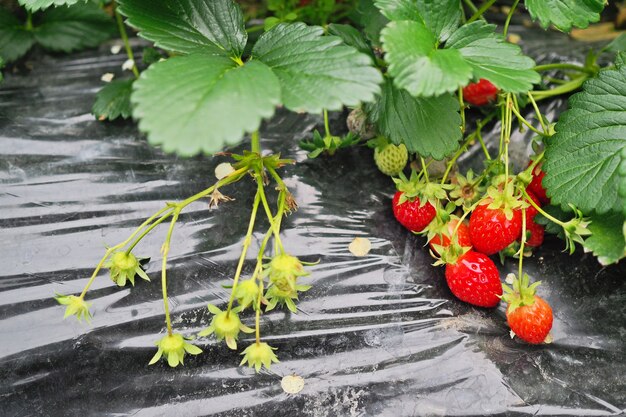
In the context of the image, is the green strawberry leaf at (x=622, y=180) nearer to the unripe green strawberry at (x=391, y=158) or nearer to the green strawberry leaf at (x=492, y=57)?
the green strawberry leaf at (x=492, y=57)

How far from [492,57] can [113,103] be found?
32.0 inches

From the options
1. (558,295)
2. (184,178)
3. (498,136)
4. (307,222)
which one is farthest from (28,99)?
(558,295)

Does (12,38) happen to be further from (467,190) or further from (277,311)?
(467,190)

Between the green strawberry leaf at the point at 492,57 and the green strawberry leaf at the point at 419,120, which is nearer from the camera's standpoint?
the green strawberry leaf at the point at 492,57

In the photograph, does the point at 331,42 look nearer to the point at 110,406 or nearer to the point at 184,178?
the point at 184,178

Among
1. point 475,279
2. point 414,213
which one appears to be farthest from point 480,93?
point 475,279

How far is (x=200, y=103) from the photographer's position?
79 centimetres

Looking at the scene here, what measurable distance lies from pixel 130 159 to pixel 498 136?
79cm

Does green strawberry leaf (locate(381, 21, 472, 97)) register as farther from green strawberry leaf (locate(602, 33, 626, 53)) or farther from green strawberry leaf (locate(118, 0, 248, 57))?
green strawberry leaf (locate(602, 33, 626, 53))

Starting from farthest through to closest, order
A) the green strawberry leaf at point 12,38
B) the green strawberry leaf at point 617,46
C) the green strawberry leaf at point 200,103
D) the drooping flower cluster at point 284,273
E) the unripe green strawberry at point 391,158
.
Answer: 1. the green strawberry leaf at point 12,38
2. the green strawberry leaf at point 617,46
3. the unripe green strawberry at point 391,158
4. the drooping flower cluster at point 284,273
5. the green strawberry leaf at point 200,103

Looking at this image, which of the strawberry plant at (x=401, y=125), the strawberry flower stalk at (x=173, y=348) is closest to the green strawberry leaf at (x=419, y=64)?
the strawberry plant at (x=401, y=125)

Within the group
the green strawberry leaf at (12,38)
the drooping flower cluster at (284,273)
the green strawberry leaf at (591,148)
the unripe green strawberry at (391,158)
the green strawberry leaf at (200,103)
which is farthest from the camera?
the green strawberry leaf at (12,38)

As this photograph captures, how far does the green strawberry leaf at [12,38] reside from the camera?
1.44 meters

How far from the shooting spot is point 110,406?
3.01 feet
